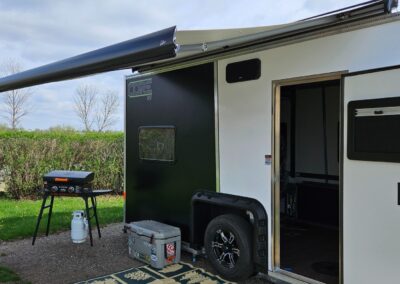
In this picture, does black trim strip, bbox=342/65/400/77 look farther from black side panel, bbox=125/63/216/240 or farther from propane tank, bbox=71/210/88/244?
propane tank, bbox=71/210/88/244

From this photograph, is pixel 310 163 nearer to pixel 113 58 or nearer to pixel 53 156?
pixel 113 58

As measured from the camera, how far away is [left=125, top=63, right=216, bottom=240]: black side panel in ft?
12.9

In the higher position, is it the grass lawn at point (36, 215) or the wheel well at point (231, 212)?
the wheel well at point (231, 212)

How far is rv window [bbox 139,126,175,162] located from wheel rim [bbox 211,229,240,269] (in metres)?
1.15

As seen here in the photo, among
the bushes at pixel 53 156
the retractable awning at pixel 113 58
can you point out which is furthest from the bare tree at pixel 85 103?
the retractable awning at pixel 113 58

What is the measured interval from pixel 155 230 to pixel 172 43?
7.57 feet

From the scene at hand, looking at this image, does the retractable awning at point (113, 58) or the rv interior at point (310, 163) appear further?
the rv interior at point (310, 163)

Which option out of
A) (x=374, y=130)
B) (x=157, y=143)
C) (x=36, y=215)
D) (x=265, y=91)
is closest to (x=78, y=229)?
(x=157, y=143)

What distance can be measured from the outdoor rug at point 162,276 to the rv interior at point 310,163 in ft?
4.83

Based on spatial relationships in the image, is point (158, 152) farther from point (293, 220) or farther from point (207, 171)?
point (293, 220)

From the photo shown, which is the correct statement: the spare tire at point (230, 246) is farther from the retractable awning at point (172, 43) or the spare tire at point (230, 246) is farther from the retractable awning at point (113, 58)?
the retractable awning at point (113, 58)

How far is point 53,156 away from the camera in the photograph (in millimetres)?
7824

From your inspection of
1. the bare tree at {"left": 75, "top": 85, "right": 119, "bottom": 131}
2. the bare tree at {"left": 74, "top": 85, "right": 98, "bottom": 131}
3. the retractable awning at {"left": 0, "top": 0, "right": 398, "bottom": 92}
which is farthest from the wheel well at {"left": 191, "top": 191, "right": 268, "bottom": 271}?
the bare tree at {"left": 74, "top": 85, "right": 98, "bottom": 131}

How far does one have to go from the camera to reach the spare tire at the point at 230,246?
131 inches
